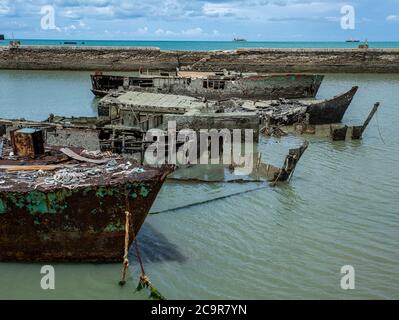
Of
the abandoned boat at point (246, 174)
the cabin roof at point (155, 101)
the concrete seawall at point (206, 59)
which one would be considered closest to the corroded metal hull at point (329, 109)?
the cabin roof at point (155, 101)

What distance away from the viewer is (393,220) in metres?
9.28

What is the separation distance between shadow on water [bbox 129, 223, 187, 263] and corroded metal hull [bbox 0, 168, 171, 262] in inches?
23.0

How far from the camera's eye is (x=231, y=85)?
25859mm

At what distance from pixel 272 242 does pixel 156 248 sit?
2.16 metres

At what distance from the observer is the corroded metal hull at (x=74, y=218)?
6.64 m

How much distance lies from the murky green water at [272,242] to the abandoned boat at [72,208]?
0.28 meters

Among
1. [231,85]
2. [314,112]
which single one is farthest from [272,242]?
[231,85]

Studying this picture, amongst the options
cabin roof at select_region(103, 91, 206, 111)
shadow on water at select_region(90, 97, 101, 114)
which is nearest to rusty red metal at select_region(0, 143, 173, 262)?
cabin roof at select_region(103, 91, 206, 111)

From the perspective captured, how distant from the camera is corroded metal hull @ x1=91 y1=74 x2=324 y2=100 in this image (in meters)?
25.7

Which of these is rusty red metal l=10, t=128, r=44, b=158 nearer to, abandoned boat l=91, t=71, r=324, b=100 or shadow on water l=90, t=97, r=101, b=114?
shadow on water l=90, t=97, r=101, b=114

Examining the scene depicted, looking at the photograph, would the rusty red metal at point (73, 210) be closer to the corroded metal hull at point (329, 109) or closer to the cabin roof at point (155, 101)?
the cabin roof at point (155, 101)

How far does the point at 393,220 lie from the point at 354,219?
79 cm
